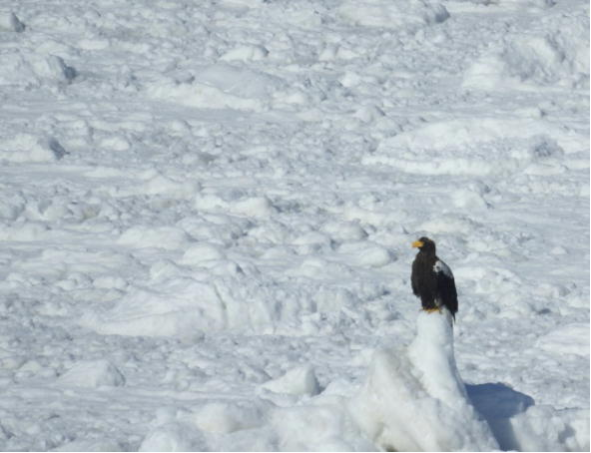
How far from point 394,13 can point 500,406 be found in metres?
10.9

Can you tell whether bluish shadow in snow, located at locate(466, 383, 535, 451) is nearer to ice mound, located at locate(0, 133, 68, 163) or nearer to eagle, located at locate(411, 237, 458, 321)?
eagle, located at locate(411, 237, 458, 321)

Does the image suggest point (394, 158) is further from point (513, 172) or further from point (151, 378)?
point (151, 378)

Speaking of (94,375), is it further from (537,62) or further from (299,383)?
(537,62)

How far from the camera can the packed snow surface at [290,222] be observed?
6.07 meters

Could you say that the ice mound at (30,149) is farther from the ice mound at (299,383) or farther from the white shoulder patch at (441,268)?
the white shoulder patch at (441,268)

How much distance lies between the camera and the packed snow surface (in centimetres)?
607

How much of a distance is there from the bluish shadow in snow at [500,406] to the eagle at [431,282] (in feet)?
2.71

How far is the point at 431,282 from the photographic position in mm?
7133

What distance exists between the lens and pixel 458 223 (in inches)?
413

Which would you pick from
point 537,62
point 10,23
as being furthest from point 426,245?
point 10,23

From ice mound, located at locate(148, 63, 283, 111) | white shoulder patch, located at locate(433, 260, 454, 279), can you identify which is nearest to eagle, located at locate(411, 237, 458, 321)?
white shoulder patch, located at locate(433, 260, 454, 279)

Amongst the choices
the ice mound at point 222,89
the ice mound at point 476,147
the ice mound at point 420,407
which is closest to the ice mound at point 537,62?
the ice mound at point 476,147

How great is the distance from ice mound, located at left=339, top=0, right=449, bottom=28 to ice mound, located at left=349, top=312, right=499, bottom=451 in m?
10.8

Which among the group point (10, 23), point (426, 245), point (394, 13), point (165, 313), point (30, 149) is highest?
point (426, 245)
